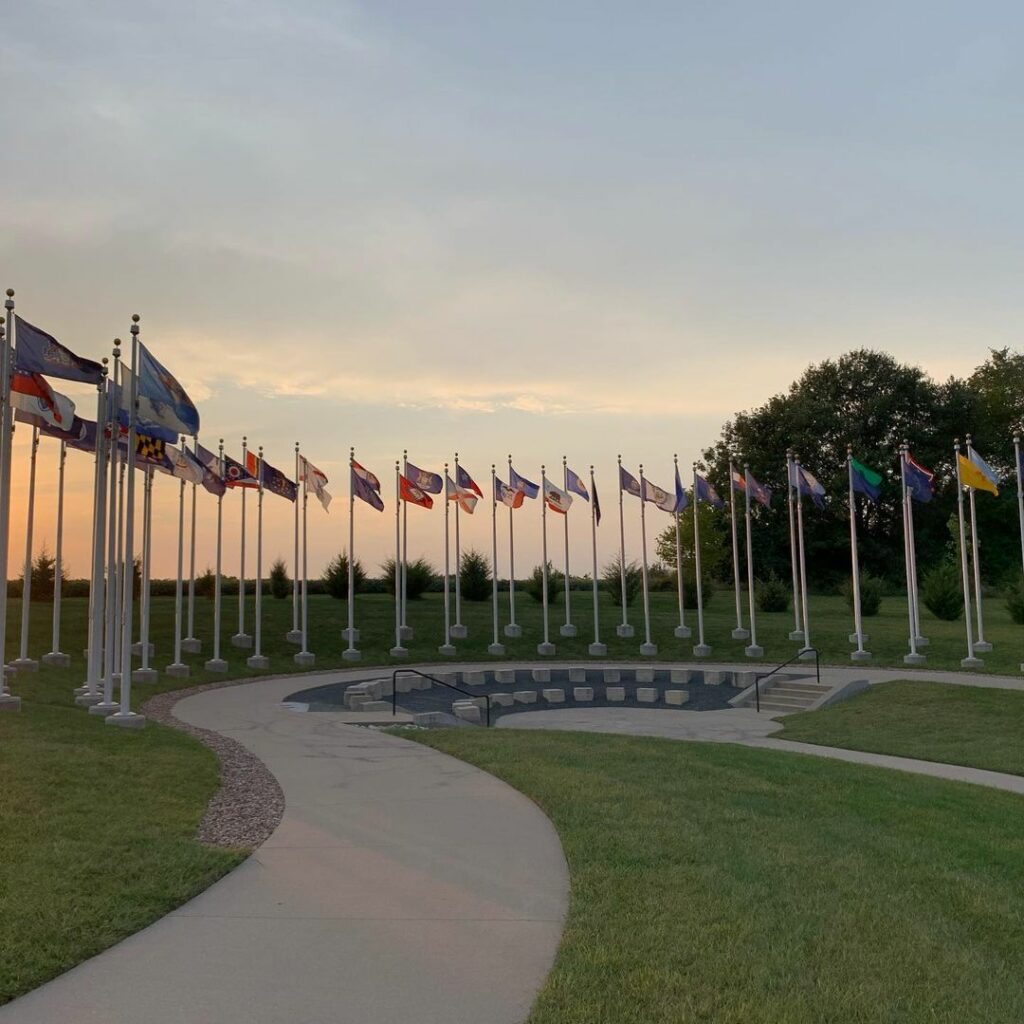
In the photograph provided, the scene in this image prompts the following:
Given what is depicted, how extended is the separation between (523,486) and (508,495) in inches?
30.4

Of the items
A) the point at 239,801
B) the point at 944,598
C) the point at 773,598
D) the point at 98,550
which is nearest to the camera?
the point at 239,801

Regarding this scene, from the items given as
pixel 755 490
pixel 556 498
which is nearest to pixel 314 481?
pixel 556 498

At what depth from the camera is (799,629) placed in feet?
111

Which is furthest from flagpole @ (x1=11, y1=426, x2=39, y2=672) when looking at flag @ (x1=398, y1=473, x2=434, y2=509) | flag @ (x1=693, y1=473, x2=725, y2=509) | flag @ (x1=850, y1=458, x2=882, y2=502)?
flag @ (x1=850, y1=458, x2=882, y2=502)

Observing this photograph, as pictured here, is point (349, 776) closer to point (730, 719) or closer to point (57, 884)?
point (57, 884)

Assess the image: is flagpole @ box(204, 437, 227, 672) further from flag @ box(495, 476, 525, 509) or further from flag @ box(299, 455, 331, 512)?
flag @ box(495, 476, 525, 509)

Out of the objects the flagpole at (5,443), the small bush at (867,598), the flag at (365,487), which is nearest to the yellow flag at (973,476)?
the small bush at (867,598)

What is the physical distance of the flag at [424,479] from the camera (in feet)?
98.0

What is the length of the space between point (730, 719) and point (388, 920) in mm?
15706

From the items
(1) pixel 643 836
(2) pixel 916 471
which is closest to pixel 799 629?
(2) pixel 916 471

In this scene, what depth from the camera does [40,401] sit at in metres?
16.4

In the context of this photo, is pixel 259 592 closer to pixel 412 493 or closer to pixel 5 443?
pixel 412 493

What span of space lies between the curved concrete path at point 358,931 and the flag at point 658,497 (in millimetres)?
22811

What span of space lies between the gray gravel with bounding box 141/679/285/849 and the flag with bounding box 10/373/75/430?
6.14 metres
